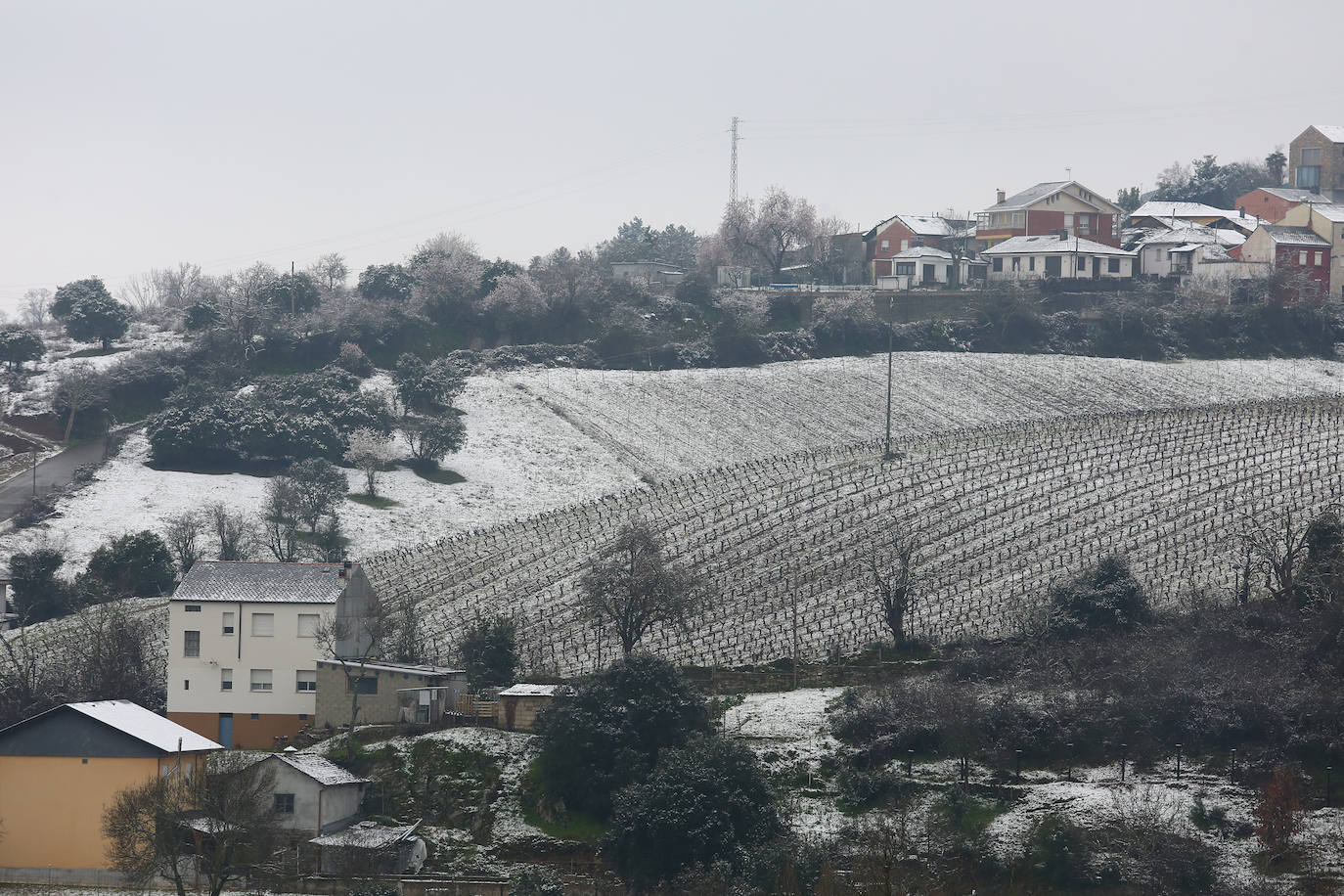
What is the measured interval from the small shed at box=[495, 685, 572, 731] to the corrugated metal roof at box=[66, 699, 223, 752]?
7.48 metres

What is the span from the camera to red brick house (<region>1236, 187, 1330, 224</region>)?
399 feet

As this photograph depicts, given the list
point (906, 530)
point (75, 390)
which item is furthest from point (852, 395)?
point (75, 390)

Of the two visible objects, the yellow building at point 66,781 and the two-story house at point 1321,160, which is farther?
the two-story house at point 1321,160

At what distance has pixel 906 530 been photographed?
202 ft

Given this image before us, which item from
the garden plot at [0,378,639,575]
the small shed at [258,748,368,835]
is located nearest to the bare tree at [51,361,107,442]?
the garden plot at [0,378,639,575]

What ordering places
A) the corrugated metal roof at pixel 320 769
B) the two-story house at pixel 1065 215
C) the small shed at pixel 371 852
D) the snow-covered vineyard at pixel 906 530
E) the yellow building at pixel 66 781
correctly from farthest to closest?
the two-story house at pixel 1065 215 → the snow-covered vineyard at pixel 906 530 → the corrugated metal roof at pixel 320 769 → the yellow building at pixel 66 781 → the small shed at pixel 371 852

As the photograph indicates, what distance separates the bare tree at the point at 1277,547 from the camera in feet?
160

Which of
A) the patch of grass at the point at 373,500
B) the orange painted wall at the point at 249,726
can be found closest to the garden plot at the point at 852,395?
the patch of grass at the point at 373,500

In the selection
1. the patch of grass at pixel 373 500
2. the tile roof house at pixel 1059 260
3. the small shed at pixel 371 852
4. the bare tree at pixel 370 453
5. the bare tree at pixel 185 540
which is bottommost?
the small shed at pixel 371 852

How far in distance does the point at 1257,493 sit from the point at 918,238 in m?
55.9

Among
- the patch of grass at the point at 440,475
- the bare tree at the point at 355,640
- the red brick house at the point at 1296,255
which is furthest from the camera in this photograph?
the red brick house at the point at 1296,255

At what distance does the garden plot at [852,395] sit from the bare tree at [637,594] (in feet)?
77.7

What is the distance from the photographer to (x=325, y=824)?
4006cm

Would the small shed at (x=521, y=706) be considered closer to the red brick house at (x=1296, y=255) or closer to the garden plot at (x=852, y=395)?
the garden plot at (x=852, y=395)
